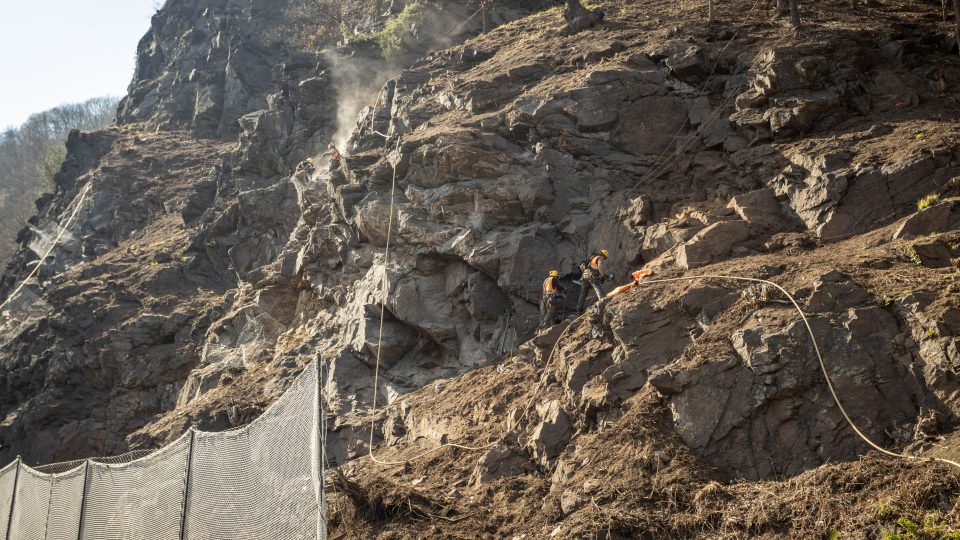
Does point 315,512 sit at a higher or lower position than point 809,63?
lower

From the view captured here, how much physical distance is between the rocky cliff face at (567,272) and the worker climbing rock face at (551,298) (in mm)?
679

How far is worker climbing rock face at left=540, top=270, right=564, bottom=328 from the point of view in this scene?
14.0m

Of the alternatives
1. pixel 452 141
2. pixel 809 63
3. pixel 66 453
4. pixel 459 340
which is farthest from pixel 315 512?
pixel 66 453

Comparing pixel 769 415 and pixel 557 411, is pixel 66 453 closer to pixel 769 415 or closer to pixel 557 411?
pixel 557 411

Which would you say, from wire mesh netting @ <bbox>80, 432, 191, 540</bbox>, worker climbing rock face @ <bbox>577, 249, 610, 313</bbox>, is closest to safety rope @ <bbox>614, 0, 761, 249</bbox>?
worker climbing rock face @ <bbox>577, 249, 610, 313</bbox>

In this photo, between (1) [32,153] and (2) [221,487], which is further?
(1) [32,153]

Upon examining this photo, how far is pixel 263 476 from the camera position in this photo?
760 cm

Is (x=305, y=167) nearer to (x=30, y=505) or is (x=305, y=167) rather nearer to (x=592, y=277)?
(x=592, y=277)

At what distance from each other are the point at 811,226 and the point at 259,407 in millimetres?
11338

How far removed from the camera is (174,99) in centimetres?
4212

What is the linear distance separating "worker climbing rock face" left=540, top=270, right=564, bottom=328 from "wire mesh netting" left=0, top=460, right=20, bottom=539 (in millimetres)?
8969

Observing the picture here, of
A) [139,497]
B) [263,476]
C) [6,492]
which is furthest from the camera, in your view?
[6,492]

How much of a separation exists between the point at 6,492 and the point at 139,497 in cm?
596

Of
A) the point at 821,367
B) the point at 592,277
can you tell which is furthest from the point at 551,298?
the point at 821,367
